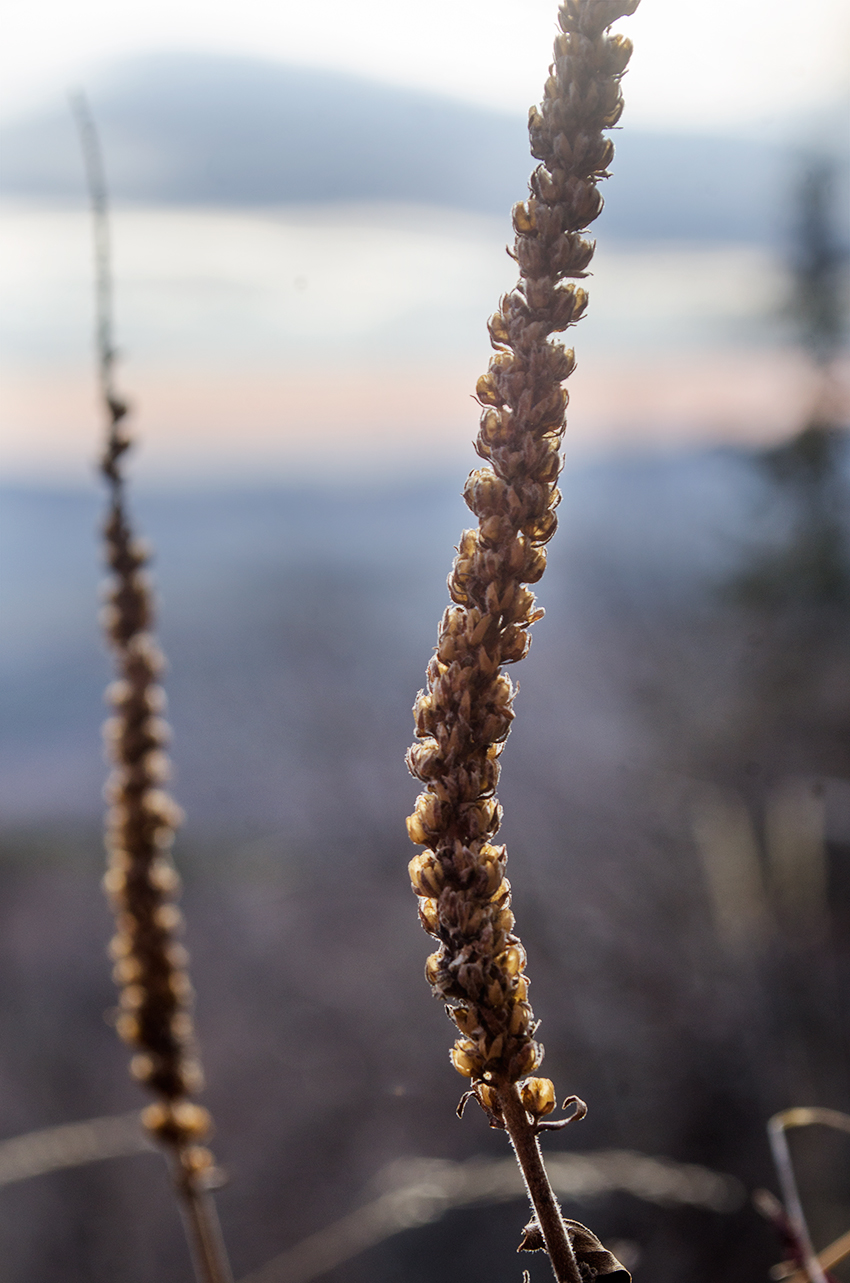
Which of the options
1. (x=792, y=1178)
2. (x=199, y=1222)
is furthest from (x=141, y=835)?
(x=792, y=1178)

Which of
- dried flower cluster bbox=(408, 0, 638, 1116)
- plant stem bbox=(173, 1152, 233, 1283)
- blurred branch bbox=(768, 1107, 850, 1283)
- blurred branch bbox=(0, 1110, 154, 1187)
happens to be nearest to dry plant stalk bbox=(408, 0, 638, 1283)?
dried flower cluster bbox=(408, 0, 638, 1116)

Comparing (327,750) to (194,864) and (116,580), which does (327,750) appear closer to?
(194,864)

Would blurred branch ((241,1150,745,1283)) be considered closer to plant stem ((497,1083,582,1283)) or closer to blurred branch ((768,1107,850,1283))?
blurred branch ((768,1107,850,1283))

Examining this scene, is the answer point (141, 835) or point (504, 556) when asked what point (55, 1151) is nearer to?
point (141, 835)

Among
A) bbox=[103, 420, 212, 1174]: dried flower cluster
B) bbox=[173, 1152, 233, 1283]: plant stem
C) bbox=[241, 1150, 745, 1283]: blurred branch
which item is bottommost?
bbox=[241, 1150, 745, 1283]: blurred branch

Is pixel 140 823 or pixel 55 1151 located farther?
pixel 55 1151

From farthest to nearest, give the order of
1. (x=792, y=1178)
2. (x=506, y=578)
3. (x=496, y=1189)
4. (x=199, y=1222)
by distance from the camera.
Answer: (x=496, y=1189), (x=199, y=1222), (x=792, y=1178), (x=506, y=578)

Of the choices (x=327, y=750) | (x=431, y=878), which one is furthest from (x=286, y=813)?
(x=431, y=878)

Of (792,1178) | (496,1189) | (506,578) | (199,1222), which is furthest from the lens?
(496,1189)

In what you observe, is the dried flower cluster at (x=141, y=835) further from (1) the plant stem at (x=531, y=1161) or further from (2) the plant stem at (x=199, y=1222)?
(1) the plant stem at (x=531, y=1161)
